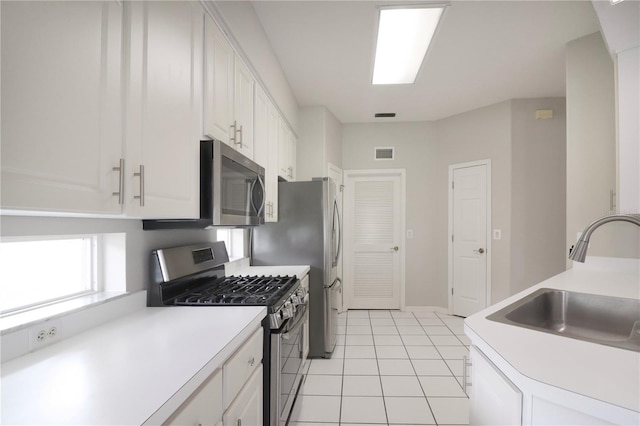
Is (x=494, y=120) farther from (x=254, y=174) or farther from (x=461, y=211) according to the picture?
(x=254, y=174)

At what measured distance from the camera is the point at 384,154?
467 centimetres

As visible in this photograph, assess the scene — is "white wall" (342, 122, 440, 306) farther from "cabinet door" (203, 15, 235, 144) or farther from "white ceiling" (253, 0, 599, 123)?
"cabinet door" (203, 15, 235, 144)

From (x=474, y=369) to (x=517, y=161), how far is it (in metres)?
3.41

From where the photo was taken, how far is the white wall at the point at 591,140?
2309 mm

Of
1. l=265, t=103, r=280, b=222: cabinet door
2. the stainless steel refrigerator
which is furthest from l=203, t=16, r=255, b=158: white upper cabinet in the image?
the stainless steel refrigerator

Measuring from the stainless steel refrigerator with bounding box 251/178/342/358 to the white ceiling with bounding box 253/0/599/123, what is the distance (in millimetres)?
1148

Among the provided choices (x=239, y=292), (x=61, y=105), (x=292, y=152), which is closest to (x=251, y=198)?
(x=239, y=292)

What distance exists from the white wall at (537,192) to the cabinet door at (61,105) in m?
4.05

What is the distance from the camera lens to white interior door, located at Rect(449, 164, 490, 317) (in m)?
4.04

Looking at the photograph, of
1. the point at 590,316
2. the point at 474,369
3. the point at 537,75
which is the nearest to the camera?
the point at 474,369

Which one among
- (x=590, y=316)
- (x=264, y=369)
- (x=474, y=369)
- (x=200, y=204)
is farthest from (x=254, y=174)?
(x=590, y=316)

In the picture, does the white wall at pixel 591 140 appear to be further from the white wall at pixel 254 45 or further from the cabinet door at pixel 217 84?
the cabinet door at pixel 217 84

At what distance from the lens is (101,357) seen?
939 mm

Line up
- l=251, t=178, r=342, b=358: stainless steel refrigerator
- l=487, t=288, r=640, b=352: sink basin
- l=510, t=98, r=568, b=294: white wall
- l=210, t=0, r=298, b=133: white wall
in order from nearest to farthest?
l=487, t=288, r=640, b=352: sink basin → l=210, t=0, r=298, b=133: white wall → l=251, t=178, r=342, b=358: stainless steel refrigerator → l=510, t=98, r=568, b=294: white wall
